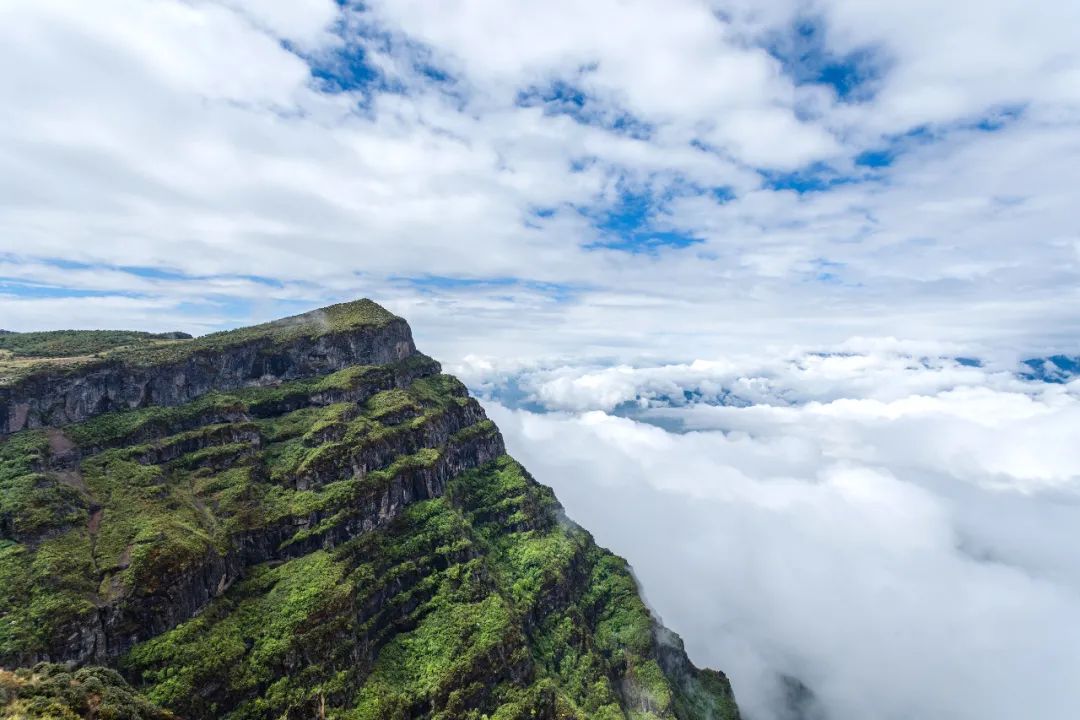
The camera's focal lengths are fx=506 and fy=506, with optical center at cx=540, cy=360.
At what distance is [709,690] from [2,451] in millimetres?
192986

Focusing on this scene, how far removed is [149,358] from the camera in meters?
143

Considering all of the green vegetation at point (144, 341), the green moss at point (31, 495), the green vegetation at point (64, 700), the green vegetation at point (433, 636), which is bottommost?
the green vegetation at point (433, 636)

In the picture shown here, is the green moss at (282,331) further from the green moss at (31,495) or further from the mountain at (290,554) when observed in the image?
the green moss at (31,495)

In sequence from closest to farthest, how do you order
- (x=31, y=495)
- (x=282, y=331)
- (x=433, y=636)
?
1. (x=31, y=495)
2. (x=433, y=636)
3. (x=282, y=331)

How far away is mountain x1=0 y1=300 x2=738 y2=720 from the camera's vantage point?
8731cm

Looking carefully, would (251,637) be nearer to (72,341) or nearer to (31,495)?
(31,495)

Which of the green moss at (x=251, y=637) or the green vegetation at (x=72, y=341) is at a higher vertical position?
the green vegetation at (x=72, y=341)

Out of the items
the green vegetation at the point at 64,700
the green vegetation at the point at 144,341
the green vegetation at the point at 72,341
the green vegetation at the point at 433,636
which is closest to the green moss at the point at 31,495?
the green vegetation at the point at 144,341

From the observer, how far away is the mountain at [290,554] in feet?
286

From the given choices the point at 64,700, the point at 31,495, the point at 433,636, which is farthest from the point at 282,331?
the point at 64,700

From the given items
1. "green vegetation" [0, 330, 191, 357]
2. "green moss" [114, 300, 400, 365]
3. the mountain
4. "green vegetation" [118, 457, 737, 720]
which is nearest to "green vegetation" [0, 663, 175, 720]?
the mountain

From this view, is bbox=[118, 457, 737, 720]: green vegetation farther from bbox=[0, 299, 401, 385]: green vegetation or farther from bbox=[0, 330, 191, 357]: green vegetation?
bbox=[0, 330, 191, 357]: green vegetation

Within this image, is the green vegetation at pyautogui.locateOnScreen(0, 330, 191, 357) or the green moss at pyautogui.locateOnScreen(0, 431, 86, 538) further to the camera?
the green vegetation at pyautogui.locateOnScreen(0, 330, 191, 357)

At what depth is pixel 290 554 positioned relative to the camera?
11594 cm
